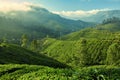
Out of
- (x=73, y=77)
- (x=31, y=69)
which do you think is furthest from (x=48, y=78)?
(x=31, y=69)

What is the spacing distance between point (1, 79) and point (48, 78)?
12246 millimetres

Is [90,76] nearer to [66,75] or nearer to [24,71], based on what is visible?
[66,75]

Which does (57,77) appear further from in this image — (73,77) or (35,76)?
(35,76)

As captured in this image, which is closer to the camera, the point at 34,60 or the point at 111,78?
the point at 111,78

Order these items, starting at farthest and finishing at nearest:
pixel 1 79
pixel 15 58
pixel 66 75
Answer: pixel 15 58
pixel 1 79
pixel 66 75

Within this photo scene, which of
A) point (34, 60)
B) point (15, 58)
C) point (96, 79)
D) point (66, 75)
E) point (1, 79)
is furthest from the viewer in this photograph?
point (34, 60)

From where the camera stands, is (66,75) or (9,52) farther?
(9,52)

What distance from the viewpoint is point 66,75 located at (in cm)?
3491

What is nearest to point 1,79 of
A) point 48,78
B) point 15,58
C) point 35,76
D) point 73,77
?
point 35,76

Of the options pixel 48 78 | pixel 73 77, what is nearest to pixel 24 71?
pixel 48 78

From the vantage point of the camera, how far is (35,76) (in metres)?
37.2

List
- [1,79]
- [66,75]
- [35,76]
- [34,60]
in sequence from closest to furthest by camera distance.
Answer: [66,75] < [35,76] < [1,79] < [34,60]

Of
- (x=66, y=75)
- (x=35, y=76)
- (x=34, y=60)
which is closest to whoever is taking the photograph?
(x=66, y=75)

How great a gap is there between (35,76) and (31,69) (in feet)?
22.2
